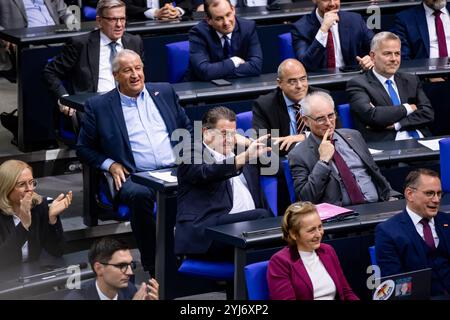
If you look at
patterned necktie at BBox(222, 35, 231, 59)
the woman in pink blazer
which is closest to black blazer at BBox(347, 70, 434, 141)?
patterned necktie at BBox(222, 35, 231, 59)

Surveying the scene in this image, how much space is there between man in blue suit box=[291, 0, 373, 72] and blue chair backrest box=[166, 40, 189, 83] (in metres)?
0.71

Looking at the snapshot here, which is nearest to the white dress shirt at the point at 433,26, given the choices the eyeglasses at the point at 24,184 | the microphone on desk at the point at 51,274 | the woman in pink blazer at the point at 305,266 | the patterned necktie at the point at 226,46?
the patterned necktie at the point at 226,46

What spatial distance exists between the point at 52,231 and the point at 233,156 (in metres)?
0.90

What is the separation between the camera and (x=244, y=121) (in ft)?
19.3

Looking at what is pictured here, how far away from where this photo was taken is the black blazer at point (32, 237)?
16.3 feet

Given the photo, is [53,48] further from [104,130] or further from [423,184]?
[423,184]

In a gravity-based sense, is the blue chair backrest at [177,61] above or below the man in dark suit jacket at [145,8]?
below

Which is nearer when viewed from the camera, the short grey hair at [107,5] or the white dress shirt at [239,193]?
the white dress shirt at [239,193]

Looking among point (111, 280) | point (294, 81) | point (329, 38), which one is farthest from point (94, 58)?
point (111, 280)

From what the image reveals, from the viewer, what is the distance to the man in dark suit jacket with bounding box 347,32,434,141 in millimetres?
6250

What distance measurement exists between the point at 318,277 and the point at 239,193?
83cm

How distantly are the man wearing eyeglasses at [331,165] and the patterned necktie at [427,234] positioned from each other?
49 cm

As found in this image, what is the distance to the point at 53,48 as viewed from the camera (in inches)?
271

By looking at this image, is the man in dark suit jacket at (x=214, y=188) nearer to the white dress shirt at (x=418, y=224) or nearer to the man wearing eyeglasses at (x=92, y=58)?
the white dress shirt at (x=418, y=224)
